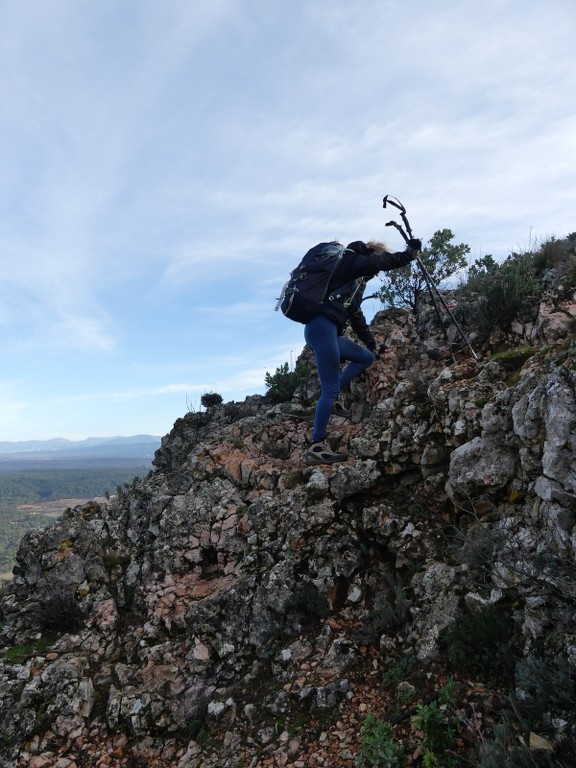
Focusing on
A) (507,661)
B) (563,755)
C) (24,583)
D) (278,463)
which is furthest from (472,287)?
(24,583)

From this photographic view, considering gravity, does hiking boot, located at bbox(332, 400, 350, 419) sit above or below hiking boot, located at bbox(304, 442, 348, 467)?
above

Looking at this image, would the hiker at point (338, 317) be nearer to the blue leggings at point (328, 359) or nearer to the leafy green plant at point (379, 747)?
the blue leggings at point (328, 359)

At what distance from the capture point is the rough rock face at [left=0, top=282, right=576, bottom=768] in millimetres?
4520

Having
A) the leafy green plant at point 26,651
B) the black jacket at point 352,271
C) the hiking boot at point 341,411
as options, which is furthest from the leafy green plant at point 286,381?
the leafy green plant at point 26,651

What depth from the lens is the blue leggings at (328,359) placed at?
6844 mm

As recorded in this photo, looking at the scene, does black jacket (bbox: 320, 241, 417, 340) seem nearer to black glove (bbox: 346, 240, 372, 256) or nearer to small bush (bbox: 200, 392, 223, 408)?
black glove (bbox: 346, 240, 372, 256)

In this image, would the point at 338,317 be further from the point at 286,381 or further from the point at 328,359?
the point at 286,381

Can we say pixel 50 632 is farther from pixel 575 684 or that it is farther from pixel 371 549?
pixel 575 684

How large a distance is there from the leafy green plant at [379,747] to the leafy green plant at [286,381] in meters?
7.46

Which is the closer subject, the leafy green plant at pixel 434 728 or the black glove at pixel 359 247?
the leafy green plant at pixel 434 728

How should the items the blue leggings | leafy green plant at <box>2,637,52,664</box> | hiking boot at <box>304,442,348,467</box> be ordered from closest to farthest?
leafy green plant at <box>2,637,52,664</box> < the blue leggings < hiking boot at <box>304,442,348,467</box>

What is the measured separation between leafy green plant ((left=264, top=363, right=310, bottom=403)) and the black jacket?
12.3ft

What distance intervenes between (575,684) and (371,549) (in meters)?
3.04

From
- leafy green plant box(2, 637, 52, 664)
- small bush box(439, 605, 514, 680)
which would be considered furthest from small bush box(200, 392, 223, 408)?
small bush box(439, 605, 514, 680)
